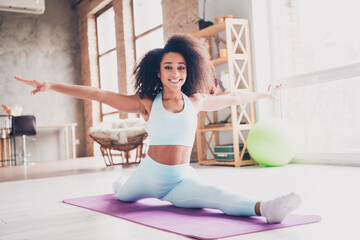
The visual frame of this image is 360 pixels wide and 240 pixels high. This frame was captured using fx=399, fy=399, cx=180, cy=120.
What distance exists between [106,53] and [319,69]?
5.53 m

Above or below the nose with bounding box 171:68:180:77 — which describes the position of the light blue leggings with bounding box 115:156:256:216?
below

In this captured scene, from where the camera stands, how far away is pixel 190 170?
81.6 inches

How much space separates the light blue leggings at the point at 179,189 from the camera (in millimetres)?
1782

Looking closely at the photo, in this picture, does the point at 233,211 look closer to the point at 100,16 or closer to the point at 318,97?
the point at 318,97

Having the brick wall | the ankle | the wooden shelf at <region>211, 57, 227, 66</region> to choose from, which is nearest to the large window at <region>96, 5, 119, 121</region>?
the brick wall

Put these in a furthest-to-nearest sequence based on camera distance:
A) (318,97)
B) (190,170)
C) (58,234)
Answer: (318,97) < (190,170) < (58,234)

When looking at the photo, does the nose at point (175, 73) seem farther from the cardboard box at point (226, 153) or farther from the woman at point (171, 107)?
the cardboard box at point (226, 153)


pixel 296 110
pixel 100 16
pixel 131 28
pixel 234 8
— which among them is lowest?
pixel 296 110

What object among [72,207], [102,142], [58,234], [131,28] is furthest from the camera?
[131,28]

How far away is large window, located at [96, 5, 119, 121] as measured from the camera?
861cm

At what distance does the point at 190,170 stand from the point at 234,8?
3.36 m

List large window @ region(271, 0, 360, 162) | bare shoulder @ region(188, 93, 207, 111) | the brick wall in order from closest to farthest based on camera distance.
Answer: bare shoulder @ region(188, 93, 207, 111), large window @ region(271, 0, 360, 162), the brick wall

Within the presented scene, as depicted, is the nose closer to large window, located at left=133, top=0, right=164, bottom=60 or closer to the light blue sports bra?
the light blue sports bra

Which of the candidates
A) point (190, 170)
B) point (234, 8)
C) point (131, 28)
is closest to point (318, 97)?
point (234, 8)
